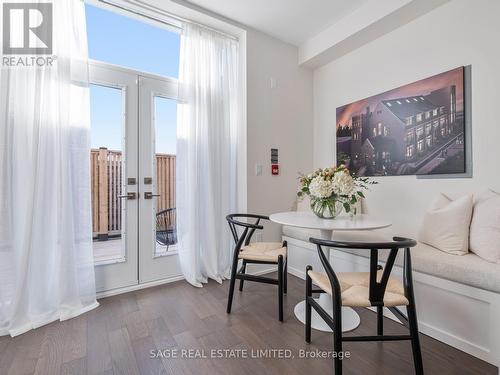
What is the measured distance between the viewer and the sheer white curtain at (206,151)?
2.62 m

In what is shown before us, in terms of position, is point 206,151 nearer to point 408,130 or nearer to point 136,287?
point 136,287

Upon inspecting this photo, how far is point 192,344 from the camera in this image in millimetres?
1709

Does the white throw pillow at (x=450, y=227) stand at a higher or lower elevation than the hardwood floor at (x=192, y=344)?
higher

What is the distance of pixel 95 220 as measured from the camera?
2.38 meters

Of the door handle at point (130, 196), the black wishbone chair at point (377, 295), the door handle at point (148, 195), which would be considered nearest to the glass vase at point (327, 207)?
the black wishbone chair at point (377, 295)

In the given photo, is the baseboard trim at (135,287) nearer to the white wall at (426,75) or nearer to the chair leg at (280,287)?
the chair leg at (280,287)

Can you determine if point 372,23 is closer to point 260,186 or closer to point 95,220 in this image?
point 260,186

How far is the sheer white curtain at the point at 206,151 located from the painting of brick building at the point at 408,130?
138 cm

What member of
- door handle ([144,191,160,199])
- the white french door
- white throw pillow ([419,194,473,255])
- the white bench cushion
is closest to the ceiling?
the white french door

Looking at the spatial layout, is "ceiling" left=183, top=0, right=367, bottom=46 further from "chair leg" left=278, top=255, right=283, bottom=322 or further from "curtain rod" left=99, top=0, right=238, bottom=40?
"chair leg" left=278, top=255, right=283, bottom=322

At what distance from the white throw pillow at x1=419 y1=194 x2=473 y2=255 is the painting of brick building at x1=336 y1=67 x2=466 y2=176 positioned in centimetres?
37

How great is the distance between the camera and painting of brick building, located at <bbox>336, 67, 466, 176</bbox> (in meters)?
2.14

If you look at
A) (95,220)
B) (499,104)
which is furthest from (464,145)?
(95,220)

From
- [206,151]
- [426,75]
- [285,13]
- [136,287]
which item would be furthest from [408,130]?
[136,287]
